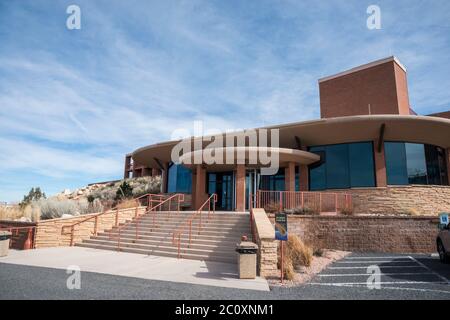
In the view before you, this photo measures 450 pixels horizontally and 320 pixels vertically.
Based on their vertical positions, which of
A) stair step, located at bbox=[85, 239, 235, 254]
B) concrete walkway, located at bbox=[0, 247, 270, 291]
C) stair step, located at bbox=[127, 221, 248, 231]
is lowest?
concrete walkway, located at bbox=[0, 247, 270, 291]

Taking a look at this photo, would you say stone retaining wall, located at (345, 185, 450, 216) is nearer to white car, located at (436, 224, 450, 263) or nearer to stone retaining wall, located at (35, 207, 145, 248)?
white car, located at (436, 224, 450, 263)

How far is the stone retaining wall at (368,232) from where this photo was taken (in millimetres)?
12828

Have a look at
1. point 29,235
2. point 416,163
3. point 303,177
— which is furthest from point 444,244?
point 29,235

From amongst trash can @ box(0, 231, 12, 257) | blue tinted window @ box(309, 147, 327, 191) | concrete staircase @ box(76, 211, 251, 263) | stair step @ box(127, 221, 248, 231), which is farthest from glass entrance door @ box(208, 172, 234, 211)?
trash can @ box(0, 231, 12, 257)

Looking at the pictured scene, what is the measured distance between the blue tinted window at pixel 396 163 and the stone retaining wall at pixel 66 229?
52.2ft

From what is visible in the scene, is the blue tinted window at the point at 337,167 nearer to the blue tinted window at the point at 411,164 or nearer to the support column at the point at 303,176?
the support column at the point at 303,176

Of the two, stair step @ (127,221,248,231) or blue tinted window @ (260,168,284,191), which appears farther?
blue tinted window @ (260,168,284,191)

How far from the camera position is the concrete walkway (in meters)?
7.66

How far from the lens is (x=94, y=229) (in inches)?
579

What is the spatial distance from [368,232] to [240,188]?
266 inches

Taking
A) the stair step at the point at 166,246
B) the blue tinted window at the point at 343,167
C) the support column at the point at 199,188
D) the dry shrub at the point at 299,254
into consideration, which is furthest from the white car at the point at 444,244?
the support column at the point at 199,188

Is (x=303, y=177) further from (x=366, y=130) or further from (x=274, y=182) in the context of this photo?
(x=366, y=130)

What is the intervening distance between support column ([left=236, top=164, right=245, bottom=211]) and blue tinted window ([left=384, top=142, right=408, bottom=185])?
8.96 meters
